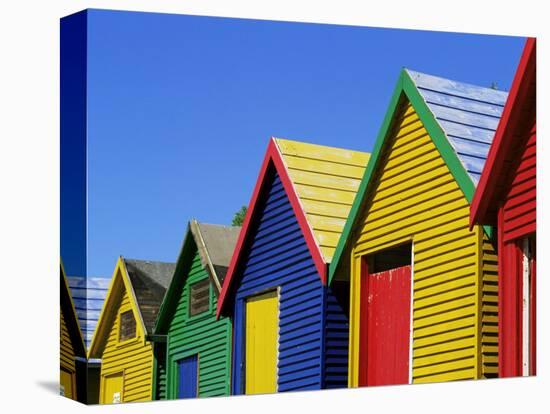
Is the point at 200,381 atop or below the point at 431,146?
below

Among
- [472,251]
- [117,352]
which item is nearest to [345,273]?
[472,251]

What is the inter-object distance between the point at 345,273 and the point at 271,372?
1573 mm

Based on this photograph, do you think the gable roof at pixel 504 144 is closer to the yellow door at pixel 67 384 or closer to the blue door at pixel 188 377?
the blue door at pixel 188 377

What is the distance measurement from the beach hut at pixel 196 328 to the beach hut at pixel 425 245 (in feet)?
5.20

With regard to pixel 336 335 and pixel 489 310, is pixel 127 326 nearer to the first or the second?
pixel 336 335

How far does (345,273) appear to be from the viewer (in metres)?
17.2

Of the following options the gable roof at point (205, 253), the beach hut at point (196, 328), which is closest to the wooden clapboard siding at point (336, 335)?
the beach hut at point (196, 328)

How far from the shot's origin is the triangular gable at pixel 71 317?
15289mm

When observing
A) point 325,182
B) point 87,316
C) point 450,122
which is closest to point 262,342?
point 325,182

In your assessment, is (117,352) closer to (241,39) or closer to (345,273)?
(345,273)

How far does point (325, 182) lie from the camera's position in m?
17.7

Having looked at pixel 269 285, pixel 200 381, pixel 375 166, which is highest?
pixel 375 166

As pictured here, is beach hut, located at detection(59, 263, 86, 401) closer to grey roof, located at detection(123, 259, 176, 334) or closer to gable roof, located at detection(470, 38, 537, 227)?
grey roof, located at detection(123, 259, 176, 334)

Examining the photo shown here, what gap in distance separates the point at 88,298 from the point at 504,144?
507 centimetres
